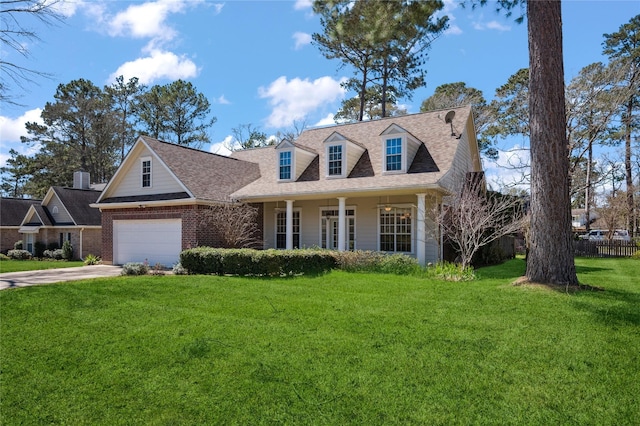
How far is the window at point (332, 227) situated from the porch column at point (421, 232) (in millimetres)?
3057

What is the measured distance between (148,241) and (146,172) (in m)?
3.00

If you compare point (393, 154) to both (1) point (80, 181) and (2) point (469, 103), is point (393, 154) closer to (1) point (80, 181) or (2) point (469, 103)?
(2) point (469, 103)

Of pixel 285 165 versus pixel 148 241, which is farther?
pixel 285 165

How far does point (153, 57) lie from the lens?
15234 millimetres

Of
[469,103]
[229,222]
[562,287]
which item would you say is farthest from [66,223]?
[469,103]

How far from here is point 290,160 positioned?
1734cm

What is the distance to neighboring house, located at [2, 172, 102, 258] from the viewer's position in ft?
83.3

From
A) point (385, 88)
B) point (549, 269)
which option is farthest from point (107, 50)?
point (385, 88)

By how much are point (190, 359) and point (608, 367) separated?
5034 mm

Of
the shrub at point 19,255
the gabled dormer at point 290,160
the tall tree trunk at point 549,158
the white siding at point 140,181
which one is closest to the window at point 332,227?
the gabled dormer at point 290,160

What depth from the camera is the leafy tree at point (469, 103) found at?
104 feet

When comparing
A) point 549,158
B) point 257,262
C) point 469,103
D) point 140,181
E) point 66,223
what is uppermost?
point 469,103

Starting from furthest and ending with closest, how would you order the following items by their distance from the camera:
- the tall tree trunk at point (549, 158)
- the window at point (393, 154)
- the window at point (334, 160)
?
the window at point (334, 160) < the window at point (393, 154) < the tall tree trunk at point (549, 158)

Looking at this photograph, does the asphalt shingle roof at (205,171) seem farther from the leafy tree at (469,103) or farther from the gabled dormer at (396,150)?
the leafy tree at (469,103)
